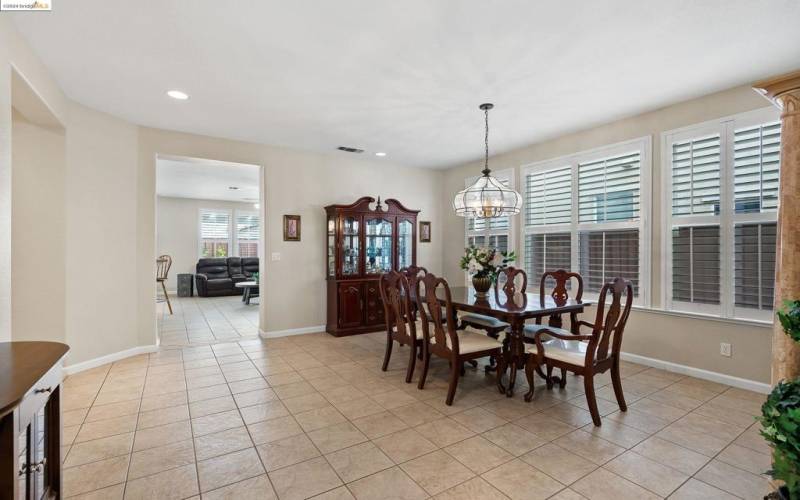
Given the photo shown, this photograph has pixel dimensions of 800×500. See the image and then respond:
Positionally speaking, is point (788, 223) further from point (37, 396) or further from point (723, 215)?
point (37, 396)

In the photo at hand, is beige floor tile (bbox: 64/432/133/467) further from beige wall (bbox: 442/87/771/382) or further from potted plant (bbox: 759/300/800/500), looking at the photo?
beige wall (bbox: 442/87/771/382)

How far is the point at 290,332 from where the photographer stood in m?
5.18

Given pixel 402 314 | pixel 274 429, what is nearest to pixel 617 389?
pixel 402 314

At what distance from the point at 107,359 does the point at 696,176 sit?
627 cm

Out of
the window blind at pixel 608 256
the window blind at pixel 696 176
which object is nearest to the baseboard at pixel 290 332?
the window blind at pixel 608 256

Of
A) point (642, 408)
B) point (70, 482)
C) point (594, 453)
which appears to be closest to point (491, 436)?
point (594, 453)

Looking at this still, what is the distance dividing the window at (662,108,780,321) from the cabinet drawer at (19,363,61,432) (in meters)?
4.65

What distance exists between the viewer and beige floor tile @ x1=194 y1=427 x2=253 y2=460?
88.0 inches

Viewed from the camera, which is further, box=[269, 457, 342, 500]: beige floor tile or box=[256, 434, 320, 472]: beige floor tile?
box=[256, 434, 320, 472]: beige floor tile

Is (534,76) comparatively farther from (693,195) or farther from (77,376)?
(77,376)

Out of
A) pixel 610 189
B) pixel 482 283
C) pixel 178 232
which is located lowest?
pixel 482 283

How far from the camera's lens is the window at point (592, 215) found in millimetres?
3922

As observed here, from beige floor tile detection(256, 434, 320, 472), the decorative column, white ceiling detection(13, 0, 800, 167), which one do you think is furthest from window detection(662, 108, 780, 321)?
beige floor tile detection(256, 434, 320, 472)

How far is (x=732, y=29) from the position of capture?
2383 millimetres
